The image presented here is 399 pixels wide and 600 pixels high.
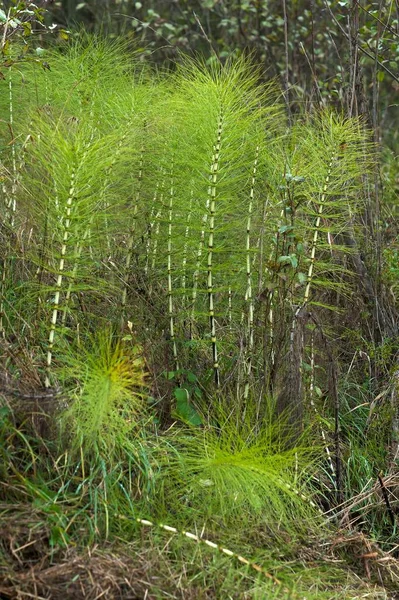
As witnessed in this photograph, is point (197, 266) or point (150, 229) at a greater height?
point (150, 229)

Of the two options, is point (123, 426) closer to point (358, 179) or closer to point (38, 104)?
point (38, 104)

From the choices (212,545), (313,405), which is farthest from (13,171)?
(212,545)

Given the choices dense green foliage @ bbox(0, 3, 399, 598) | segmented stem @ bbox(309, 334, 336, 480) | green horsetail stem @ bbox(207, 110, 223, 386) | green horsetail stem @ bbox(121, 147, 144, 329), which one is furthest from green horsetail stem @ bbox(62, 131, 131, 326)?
segmented stem @ bbox(309, 334, 336, 480)

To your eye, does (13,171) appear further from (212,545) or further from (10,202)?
(212,545)

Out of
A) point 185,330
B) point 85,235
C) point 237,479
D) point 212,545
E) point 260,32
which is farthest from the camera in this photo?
point 260,32

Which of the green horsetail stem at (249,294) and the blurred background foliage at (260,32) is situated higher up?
the blurred background foliage at (260,32)

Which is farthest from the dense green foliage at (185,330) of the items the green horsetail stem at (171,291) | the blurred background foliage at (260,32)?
the blurred background foliage at (260,32)

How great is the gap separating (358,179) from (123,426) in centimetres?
231

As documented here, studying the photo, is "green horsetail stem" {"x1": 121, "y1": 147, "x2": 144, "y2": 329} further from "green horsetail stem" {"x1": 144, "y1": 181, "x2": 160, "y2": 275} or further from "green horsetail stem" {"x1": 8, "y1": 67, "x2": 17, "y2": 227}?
"green horsetail stem" {"x1": 8, "y1": 67, "x2": 17, "y2": 227}

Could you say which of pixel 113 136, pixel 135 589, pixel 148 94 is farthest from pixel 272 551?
pixel 148 94

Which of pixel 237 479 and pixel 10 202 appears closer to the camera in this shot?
pixel 237 479

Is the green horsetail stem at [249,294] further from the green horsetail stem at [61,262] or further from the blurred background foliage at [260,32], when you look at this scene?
the blurred background foliage at [260,32]

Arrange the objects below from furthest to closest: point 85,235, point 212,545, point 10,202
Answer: point 10,202
point 85,235
point 212,545

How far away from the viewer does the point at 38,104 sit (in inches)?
172
